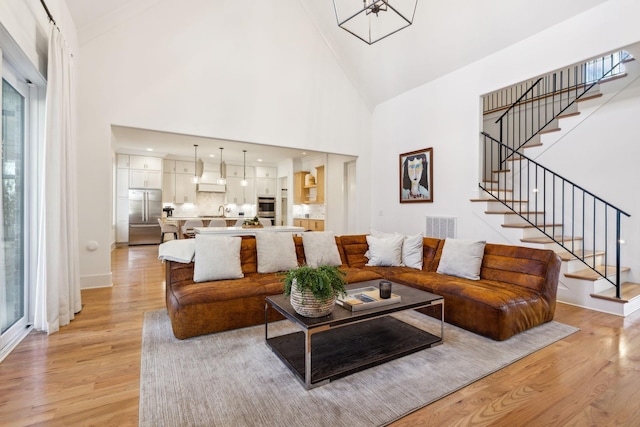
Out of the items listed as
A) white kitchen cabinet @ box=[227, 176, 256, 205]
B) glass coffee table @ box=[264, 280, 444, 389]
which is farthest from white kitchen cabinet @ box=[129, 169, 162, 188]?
glass coffee table @ box=[264, 280, 444, 389]

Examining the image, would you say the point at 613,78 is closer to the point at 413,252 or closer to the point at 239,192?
the point at 413,252

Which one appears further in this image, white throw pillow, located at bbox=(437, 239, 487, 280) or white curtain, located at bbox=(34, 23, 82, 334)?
white throw pillow, located at bbox=(437, 239, 487, 280)

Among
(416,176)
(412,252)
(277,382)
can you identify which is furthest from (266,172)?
(277,382)

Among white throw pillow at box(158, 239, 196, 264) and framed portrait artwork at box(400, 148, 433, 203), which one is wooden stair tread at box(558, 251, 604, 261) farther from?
white throw pillow at box(158, 239, 196, 264)

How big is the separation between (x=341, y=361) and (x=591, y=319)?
2.82m

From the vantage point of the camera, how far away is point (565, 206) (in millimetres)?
4758

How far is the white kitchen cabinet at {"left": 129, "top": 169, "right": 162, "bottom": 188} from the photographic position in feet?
29.0

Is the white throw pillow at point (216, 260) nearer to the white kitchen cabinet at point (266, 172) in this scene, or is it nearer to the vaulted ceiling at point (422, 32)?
the vaulted ceiling at point (422, 32)

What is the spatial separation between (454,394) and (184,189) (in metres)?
9.65

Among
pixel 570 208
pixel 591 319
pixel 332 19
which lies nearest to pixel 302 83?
pixel 332 19

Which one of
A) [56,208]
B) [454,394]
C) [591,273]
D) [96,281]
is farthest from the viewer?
[96,281]

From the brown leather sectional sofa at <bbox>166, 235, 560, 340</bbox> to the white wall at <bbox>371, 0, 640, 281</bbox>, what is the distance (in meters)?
1.36

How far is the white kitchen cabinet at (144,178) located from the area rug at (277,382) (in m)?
7.41

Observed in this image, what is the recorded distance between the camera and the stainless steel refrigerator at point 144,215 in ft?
28.8
